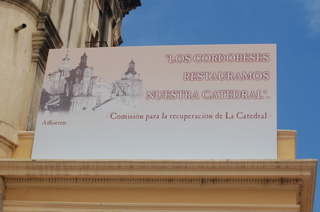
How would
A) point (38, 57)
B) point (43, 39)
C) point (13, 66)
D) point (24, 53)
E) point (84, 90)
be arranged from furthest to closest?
point (43, 39) → point (38, 57) → point (24, 53) → point (13, 66) → point (84, 90)

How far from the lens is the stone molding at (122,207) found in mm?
13099

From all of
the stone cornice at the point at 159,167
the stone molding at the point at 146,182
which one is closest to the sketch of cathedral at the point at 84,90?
the stone cornice at the point at 159,167

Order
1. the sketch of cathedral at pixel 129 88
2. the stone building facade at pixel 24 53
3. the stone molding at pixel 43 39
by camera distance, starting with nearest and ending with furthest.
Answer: the sketch of cathedral at pixel 129 88 < the stone building facade at pixel 24 53 < the stone molding at pixel 43 39

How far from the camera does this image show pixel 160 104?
14.4m

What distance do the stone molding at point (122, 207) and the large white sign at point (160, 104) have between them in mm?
1062

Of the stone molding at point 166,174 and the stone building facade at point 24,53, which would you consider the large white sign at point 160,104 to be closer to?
the stone molding at point 166,174

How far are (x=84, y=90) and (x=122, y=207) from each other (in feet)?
9.66

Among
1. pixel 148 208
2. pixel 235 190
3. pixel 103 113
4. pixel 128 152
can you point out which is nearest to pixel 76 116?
pixel 103 113

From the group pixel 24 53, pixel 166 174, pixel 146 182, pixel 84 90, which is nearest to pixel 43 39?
pixel 24 53

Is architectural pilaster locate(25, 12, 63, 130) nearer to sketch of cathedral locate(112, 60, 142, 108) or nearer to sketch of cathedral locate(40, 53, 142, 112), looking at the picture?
sketch of cathedral locate(40, 53, 142, 112)

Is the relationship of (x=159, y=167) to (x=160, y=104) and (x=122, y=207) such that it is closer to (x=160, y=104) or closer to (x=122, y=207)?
(x=122, y=207)

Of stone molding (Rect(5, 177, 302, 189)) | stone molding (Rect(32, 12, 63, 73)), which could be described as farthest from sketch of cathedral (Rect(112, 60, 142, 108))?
stone molding (Rect(32, 12, 63, 73))

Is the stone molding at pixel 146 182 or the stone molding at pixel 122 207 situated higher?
the stone molding at pixel 146 182

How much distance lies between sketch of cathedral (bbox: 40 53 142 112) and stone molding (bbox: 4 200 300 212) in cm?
221
